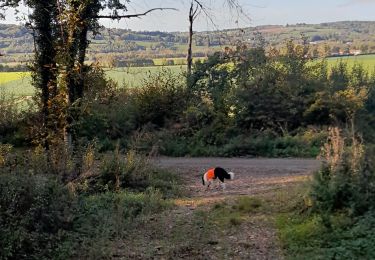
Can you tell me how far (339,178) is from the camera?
891 centimetres

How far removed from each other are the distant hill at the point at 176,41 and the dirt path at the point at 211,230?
8.40 meters

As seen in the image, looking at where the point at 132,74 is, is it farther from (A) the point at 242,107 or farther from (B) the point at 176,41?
(B) the point at 176,41

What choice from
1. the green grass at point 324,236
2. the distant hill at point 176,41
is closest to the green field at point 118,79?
the distant hill at point 176,41

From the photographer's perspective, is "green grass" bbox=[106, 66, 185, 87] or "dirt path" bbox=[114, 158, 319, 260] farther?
"green grass" bbox=[106, 66, 185, 87]

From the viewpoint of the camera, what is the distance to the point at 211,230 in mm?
8977

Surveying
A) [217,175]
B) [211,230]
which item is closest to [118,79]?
[217,175]

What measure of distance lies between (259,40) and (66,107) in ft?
44.8

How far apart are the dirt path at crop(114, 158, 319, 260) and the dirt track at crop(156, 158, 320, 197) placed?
0.09 ft

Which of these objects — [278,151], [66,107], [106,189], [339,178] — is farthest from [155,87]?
[339,178]

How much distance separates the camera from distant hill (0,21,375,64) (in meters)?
21.9

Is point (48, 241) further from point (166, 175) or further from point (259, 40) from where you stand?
point (259, 40)

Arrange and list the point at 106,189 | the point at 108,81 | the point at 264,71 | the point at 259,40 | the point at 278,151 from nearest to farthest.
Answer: the point at 106,189, the point at 278,151, the point at 264,71, the point at 108,81, the point at 259,40

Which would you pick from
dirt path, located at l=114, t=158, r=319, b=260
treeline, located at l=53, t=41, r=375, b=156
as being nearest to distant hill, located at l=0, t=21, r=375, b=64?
treeline, located at l=53, t=41, r=375, b=156

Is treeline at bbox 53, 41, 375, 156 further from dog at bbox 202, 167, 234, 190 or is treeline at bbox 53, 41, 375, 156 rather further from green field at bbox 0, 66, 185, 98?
dog at bbox 202, 167, 234, 190
